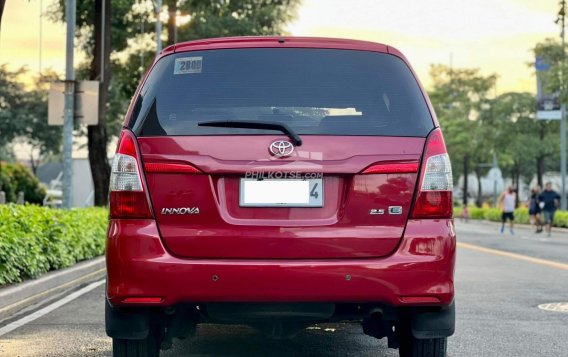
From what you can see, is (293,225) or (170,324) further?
(170,324)

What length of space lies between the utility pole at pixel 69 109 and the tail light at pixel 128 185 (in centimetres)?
1105

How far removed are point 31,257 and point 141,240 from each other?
5810 millimetres

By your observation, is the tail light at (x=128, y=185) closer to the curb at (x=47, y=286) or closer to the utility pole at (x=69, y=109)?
the curb at (x=47, y=286)

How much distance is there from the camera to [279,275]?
4426mm

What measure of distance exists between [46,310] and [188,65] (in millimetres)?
4565

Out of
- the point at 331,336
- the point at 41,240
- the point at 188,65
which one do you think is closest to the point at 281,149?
the point at 188,65

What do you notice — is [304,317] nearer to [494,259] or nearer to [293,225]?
[293,225]

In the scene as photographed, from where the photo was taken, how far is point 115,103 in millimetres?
41500

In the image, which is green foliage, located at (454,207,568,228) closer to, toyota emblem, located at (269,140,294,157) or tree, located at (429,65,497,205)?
tree, located at (429,65,497,205)

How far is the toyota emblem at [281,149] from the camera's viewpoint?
4520mm

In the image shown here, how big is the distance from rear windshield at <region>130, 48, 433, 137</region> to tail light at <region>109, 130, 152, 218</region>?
11 centimetres

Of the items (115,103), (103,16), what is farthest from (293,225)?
(115,103)

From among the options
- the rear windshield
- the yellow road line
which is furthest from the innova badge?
the yellow road line

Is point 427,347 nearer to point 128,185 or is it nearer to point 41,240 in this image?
point 128,185
